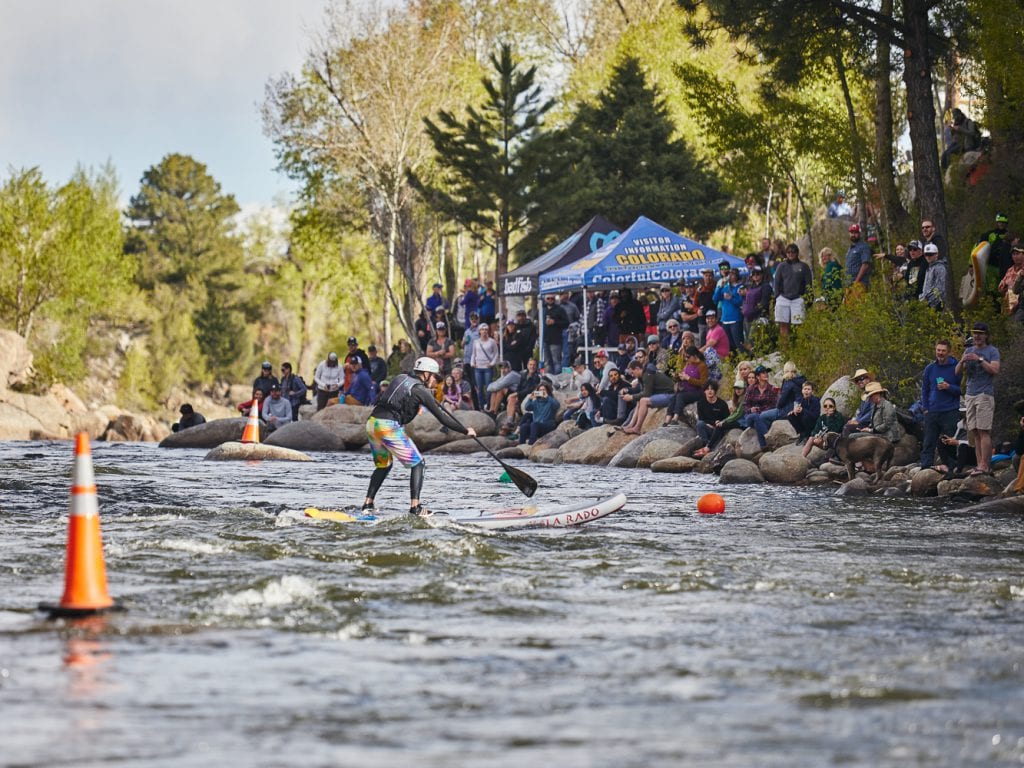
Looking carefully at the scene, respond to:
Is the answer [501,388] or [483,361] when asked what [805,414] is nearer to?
[501,388]

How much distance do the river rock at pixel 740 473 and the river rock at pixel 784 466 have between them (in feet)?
0.33

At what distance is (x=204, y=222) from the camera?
86.9m

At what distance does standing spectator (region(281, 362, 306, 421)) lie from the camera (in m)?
38.1


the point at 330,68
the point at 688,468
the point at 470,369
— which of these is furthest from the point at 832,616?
the point at 330,68

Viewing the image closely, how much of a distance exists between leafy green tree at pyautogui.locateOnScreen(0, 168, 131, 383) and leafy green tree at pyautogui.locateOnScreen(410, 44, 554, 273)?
27942 millimetres

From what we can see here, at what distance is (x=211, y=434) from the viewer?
35.1m

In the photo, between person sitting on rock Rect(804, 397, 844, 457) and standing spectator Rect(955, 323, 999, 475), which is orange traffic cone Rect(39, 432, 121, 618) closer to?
standing spectator Rect(955, 323, 999, 475)

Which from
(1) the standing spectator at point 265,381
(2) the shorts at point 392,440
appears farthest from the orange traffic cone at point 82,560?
(1) the standing spectator at point 265,381

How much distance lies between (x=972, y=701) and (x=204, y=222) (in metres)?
83.4

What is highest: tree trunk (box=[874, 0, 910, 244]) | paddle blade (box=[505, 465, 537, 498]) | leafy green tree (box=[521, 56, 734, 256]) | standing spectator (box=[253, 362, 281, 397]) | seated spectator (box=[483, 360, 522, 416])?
leafy green tree (box=[521, 56, 734, 256])

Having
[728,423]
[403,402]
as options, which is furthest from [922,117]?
[403,402]

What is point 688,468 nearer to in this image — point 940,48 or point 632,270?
point 632,270

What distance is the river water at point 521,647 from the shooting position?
5824 mm

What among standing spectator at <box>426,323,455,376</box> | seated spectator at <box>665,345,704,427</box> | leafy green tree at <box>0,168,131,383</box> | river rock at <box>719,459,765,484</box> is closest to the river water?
river rock at <box>719,459,765,484</box>
